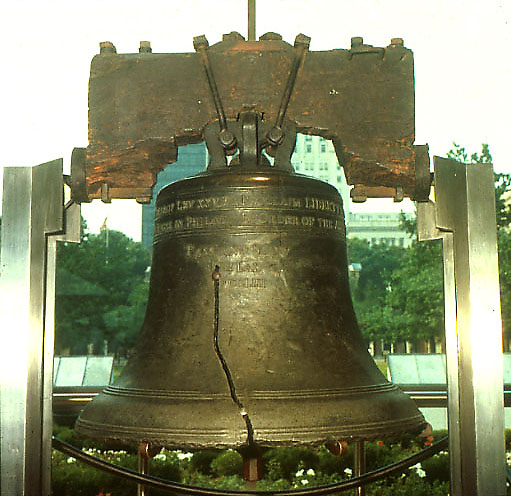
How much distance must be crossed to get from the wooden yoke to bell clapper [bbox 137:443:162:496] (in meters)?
0.75

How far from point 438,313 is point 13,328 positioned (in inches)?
267

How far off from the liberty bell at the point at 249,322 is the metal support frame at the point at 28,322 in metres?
0.17

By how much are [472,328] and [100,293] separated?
7.95 metres

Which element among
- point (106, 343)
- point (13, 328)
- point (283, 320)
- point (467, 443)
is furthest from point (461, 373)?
point (106, 343)

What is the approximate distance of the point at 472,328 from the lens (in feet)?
6.87

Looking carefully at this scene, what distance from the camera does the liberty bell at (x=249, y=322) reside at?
6.69 ft

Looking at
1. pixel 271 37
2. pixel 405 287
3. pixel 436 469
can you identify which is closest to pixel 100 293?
pixel 405 287

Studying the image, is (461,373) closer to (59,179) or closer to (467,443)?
(467,443)

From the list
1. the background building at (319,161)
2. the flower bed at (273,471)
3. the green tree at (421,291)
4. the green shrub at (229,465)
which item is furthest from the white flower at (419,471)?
the green tree at (421,291)

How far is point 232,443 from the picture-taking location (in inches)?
76.6

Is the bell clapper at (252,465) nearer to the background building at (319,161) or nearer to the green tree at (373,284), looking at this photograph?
the background building at (319,161)

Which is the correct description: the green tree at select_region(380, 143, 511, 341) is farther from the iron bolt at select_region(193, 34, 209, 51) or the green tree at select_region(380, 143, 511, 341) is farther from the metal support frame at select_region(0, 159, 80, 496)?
the metal support frame at select_region(0, 159, 80, 496)

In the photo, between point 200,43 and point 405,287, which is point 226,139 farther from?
point 405,287

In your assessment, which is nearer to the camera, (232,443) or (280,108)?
(232,443)
